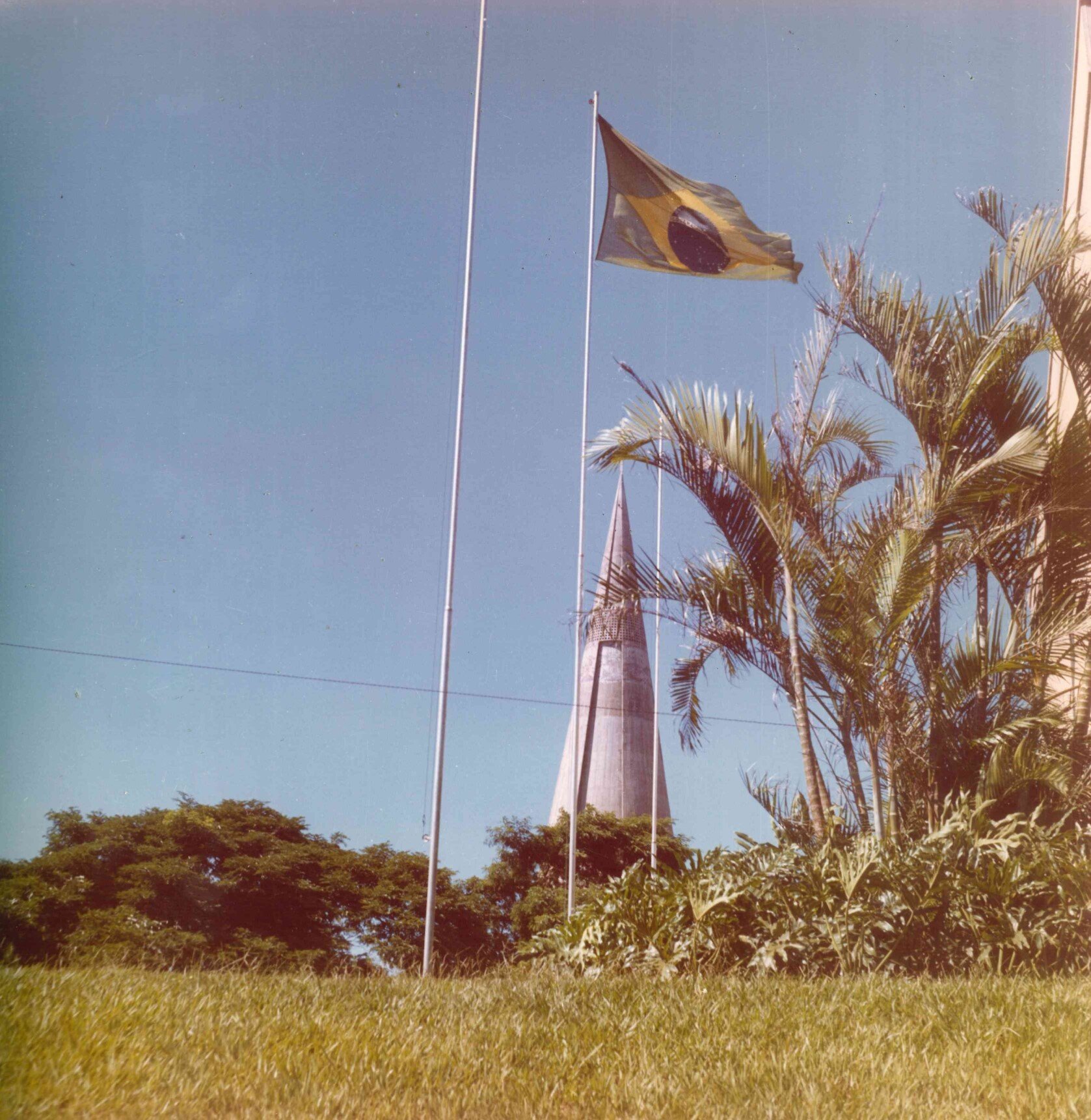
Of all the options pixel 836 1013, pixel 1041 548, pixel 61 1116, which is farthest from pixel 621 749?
pixel 61 1116

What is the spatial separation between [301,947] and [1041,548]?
53.9ft

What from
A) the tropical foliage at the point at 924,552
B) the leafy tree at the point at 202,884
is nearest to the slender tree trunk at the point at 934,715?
the tropical foliage at the point at 924,552

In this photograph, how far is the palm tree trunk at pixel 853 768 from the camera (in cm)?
604

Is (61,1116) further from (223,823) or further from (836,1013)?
(223,823)

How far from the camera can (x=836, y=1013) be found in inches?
133

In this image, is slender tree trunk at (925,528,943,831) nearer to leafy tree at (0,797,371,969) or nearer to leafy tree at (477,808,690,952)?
leafy tree at (0,797,371,969)

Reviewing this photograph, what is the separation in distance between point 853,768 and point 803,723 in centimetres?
51

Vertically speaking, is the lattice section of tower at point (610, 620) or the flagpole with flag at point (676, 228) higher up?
the flagpole with flag at point (676, 228)

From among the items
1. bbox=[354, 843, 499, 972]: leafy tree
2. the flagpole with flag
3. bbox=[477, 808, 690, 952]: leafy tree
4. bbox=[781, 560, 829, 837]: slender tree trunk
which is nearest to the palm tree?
bbox=[781, 560, 829, 837]: slender tree trunk

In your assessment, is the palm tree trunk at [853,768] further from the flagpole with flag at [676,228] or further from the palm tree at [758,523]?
the flagpole with flag at [676,228]

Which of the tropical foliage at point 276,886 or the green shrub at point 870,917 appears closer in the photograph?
the green shrub at point 870,917

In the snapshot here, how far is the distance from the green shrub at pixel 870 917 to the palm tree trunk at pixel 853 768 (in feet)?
3.01

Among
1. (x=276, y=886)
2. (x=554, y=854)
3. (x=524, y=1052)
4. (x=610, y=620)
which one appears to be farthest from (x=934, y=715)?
(x=554, y=854)

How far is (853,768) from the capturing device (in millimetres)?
6117
